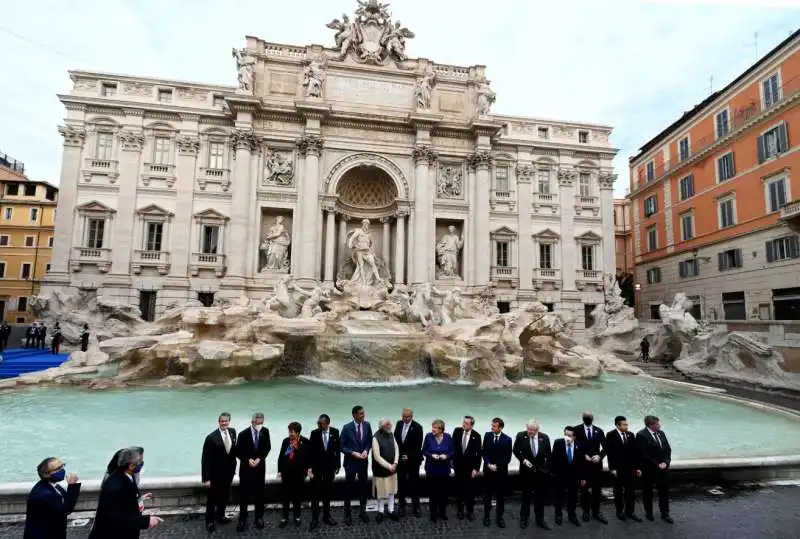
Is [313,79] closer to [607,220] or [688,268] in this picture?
[607,220]

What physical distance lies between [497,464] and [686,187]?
26.0 metres

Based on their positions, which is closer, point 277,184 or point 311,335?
point 311,335

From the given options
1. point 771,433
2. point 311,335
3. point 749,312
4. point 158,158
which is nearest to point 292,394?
point 311,335

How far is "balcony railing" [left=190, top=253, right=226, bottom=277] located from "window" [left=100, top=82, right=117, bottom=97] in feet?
28.2

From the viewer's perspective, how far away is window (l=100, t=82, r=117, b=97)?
19781 millimetres

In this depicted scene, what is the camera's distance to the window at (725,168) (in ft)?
68.2

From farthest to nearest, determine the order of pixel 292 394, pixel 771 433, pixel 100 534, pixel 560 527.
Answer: pixel 292 394 → pixel 771 433 → pixel 560 527 → pixel 100 534

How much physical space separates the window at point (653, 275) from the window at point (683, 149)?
669cm

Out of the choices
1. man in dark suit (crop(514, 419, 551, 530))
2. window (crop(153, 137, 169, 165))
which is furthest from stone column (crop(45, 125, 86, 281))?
man in dark suit (crop(514, 419, 551, 530))

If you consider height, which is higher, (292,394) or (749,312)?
(749,312)

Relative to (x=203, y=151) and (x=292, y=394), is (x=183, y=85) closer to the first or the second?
(x=203, y=151)

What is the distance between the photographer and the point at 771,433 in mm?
7203

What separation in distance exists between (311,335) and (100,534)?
9992 millimetres

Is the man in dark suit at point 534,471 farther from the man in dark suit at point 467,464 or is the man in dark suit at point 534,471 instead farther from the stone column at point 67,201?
the stone column at point 67,201
